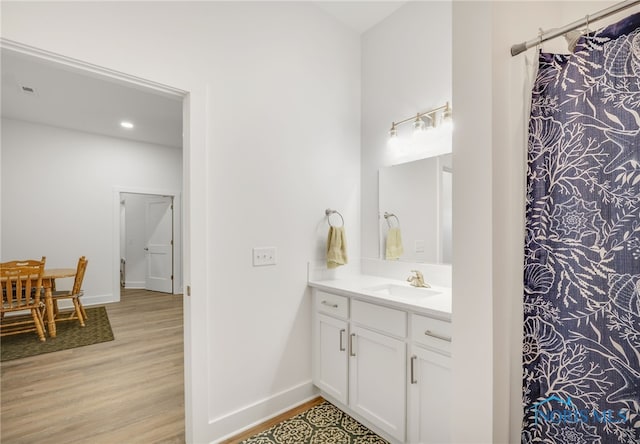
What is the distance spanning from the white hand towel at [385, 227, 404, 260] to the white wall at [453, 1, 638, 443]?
129 centimetres

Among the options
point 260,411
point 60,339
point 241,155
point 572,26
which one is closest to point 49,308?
point 60,339

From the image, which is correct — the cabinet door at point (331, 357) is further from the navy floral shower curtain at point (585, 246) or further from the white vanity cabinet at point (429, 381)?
the navy floral shower curtain at point (585, 246)

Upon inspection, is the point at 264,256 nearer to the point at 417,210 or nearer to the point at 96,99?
the point at 417,210

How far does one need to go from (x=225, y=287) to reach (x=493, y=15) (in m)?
1.75

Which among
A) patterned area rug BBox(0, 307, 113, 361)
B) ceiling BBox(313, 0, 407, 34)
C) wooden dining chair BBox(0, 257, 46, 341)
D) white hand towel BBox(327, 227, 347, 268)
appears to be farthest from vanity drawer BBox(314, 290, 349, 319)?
wooden dining chair BBox(0, 257, 46, 341)

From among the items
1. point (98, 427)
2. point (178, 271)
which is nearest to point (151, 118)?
point (178, 271)

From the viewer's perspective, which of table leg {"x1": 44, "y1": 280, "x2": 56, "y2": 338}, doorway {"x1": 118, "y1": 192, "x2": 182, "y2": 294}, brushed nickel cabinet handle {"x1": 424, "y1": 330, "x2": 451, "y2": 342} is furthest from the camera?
doorway {"x1": 118, "y1": 192, "x2": 182, "y2": 294}

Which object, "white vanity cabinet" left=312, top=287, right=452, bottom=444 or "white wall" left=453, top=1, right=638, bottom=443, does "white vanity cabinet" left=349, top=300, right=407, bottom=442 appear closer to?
"white vanity cabinet" left=312, top=287, right=452, bottom=444

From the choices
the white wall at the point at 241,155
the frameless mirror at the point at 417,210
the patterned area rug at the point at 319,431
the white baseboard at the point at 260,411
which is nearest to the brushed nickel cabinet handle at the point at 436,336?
the frameless mirror at the point at 417,210

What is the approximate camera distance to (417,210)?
2.25 m

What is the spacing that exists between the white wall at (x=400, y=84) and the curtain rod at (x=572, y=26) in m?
1.06

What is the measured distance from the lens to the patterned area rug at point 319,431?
1.82 m

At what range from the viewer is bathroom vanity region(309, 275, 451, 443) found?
60.1 inches

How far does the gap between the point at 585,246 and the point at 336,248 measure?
1.52 m
